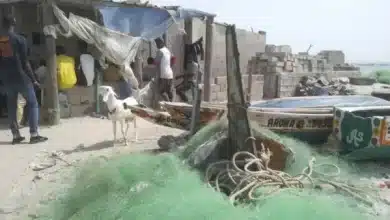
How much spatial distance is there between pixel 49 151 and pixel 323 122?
14.7 feet

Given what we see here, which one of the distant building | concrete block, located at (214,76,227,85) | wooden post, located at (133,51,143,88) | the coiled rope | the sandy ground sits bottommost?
the sandy ground

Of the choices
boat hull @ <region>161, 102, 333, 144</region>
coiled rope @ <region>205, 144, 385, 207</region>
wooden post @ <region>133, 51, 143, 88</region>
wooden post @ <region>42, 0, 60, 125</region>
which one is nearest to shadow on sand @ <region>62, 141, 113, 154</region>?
boat hull @ <region>161, 102, 333, 144</region>

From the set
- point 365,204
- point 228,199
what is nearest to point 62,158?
point 228,199

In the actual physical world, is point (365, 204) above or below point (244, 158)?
below

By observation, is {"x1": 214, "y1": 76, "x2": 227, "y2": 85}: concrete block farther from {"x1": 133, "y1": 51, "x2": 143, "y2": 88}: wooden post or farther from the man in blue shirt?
the man in blue shirt

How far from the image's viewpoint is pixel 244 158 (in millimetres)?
4770

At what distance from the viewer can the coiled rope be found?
409 centimetres

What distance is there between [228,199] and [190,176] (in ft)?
1.47

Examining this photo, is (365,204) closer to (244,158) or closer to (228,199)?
(244,158)

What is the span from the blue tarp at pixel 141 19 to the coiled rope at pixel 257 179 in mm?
6284

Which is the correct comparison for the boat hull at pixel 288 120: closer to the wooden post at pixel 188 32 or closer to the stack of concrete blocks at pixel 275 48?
the wooden post at pixel 188 32

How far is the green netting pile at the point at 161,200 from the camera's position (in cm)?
325

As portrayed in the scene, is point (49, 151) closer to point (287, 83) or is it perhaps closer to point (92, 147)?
point (92, 147)

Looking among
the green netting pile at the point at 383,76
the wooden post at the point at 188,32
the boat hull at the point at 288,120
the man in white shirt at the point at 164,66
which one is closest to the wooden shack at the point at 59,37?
the man in white shirt at the point at 164,66
